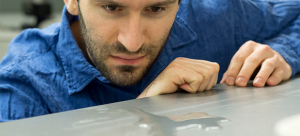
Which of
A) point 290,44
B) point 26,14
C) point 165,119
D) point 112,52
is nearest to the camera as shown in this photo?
point 165,119

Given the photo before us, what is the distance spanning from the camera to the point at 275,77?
745 mm

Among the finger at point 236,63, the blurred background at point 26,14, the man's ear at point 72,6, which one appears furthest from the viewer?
the blurred background at point 26,14

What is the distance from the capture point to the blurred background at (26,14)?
295 cm

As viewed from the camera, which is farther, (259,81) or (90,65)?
(90,65)

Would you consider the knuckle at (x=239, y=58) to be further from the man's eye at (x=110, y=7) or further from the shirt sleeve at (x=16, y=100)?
the shirt sleeve at (x=16, y=100)

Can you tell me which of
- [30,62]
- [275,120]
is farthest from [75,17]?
[275,120]

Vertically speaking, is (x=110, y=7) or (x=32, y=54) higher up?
(x=110, y=7)

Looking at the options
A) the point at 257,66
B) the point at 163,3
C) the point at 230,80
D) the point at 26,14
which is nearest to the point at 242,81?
the point at 230,80

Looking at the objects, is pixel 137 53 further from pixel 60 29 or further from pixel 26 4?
pixel 26 4

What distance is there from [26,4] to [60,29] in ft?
7.48

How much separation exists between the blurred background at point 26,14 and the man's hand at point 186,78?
247 centimetres

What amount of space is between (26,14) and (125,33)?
2.70 metres

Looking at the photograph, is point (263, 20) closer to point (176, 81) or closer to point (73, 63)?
point (176, 81)

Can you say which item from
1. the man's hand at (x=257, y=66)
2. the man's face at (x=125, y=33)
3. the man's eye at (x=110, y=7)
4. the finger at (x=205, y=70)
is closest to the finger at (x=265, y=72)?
the man's hand at (x=257, y=66)
